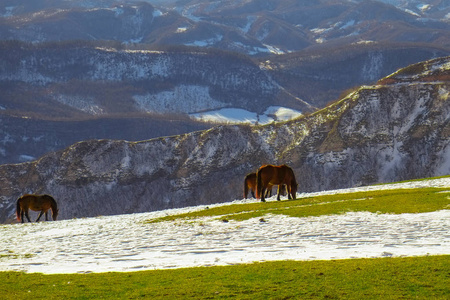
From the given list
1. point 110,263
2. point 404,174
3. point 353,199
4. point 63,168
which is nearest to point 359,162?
point 404,174

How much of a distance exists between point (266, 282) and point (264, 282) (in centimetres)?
6

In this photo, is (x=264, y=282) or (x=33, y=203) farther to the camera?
(x=33, y=203)

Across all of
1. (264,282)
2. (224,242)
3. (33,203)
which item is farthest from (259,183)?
(264,282)

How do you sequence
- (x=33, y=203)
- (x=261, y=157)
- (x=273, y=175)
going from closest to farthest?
(x=273, y=175) < (x=33, y=203) < (x=261, y=157)

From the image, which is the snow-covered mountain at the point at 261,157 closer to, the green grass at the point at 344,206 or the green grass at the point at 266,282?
the green grass at the point at 344,206

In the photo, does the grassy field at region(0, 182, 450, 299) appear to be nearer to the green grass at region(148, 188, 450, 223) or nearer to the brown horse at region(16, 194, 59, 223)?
the green grass at region(148, 188, 450, 223)

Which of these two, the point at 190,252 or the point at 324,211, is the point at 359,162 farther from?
the point at 190,252

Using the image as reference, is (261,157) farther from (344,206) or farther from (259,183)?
(344,206)

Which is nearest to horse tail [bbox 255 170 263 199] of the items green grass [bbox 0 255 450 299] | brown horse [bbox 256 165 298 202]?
brown horse [bbox 256 165 298 202]

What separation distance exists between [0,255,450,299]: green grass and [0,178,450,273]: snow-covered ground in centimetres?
178

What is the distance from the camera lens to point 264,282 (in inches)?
722

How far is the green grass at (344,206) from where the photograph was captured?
3303 centimetres

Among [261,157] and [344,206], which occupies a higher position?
[261,157]

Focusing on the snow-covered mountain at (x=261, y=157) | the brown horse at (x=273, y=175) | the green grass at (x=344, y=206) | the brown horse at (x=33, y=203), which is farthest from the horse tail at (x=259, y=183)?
the snow-covered mountain at (x=261, y=157)
